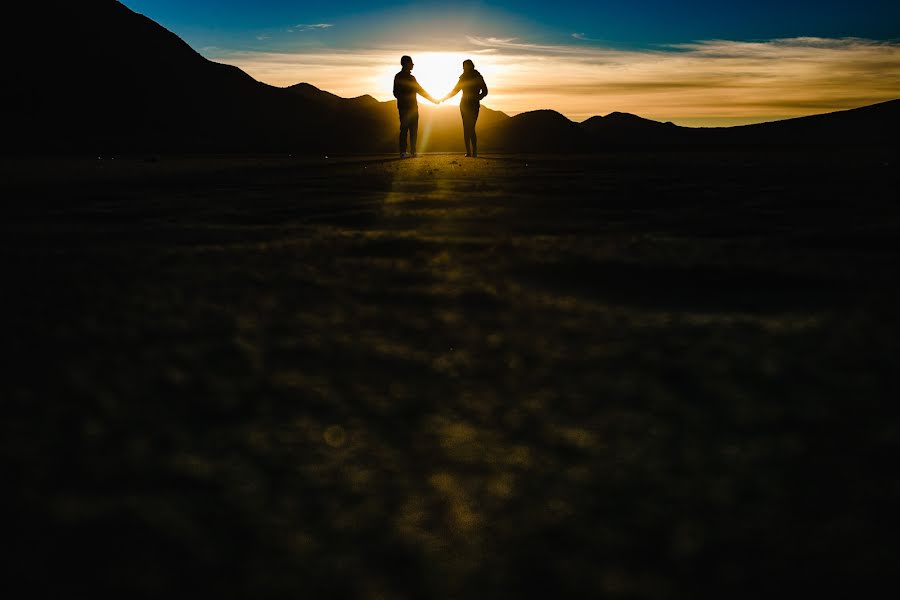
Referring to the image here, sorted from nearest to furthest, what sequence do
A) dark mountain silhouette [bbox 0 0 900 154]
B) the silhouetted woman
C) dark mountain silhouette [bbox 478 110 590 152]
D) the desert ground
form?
1. the desert ground
2. the silhouetted woman
3. dark mountain silhouette [bbox 0 0 900 154]
4. dark mountain silhouette [bbox 478 110 590 152]

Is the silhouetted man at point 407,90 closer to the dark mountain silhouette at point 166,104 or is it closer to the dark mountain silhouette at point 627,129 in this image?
the dark mountain silhouette at point 166,104

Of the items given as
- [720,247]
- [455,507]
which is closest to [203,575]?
[455,507]

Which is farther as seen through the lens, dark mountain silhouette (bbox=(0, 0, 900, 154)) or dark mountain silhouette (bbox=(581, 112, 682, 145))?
dark mountain silhouette (bbox=(581, 112, 682, 145))

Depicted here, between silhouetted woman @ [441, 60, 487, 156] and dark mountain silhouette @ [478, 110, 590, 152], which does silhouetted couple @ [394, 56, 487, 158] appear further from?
dark mountain silhouette @ [478, 110, 590, 152]

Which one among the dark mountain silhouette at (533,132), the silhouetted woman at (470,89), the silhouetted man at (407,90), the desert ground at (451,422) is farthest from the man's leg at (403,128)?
the dark mountain silhouette at (533,132)

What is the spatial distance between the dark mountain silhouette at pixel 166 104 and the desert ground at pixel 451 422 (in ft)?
159

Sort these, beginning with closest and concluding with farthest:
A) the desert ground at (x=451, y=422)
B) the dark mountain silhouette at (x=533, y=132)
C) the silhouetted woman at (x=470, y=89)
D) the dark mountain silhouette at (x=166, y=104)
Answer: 1. the desert ground at (x=451, y=422)
2. the silhouetted woman at (x=470, y=89)
3. the dark mountain silhouette at (x=166, y=104)
4. the dark mountain silhouette at (x=533, y=132)

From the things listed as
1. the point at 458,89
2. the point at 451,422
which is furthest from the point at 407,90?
the point at 451,422

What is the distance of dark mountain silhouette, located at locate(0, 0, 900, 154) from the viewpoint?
60156 mm

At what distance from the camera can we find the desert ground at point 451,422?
1212 millimetres

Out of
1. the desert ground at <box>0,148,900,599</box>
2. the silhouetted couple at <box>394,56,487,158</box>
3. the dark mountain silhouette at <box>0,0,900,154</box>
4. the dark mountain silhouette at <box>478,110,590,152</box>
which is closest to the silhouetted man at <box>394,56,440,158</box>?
the silhouetted couple at <box>394,56,487,158</box>

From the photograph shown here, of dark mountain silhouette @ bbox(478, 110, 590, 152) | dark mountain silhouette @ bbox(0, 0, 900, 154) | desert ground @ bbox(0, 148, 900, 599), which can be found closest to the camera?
desert ground @ bbox(0, 148, 900, 599)

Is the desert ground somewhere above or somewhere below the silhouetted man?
below

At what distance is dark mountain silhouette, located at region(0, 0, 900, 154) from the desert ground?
48.6 m
